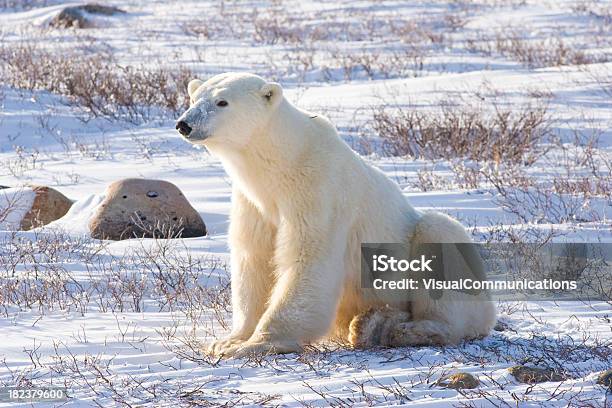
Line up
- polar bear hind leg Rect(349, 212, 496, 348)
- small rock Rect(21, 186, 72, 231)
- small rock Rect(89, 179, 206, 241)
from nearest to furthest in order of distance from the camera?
polar bear hind leg Rect(349, 212, 496, 348), small rock Rect(89, 179, 206, 241), small rock Rect(21, 186, 72, 231)

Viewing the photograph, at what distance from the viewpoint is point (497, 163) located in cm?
907

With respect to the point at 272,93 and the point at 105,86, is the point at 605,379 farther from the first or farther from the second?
the point at 105,86

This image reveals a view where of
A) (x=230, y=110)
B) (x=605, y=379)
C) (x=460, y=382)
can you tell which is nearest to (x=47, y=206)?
(x=230, y=110)

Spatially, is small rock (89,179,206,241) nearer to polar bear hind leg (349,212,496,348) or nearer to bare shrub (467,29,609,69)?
polar bear hind leg (349,212,496,348)

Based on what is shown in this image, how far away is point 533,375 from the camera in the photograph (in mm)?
3723

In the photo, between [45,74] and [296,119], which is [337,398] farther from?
[45,74]

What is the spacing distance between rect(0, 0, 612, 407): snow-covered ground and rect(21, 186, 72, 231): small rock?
154mm

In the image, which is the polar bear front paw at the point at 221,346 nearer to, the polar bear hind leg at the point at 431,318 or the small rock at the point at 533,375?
the polar bear hind leg at the point at 431,318

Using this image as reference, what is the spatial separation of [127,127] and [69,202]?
12.3 feet

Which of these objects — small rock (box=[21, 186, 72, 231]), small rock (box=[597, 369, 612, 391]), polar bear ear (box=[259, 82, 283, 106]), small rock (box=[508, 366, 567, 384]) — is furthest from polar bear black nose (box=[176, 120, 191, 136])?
small rock (box=[21, 186, 72, 231])

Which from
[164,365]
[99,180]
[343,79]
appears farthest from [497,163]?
[343,79]

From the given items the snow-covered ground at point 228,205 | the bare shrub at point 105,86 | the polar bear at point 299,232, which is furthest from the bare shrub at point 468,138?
the polar bear at point 299,232

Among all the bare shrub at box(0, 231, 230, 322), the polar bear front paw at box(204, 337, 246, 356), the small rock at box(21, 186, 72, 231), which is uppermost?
the polar bear front paw at box(204, 337, 246, 356)
